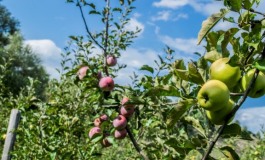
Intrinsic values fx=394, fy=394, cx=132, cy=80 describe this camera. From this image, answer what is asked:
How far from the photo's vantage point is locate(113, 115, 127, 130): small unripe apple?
7.30 feet

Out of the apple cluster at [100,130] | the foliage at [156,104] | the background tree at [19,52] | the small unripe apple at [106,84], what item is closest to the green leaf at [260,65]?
the foliage at [156,104]

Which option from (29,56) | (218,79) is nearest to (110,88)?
(218,79)

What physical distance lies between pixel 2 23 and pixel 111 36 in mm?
30691

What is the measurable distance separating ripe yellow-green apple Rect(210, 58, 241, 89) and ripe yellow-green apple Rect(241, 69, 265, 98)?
0.03 metres

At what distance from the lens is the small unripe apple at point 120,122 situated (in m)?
2.22

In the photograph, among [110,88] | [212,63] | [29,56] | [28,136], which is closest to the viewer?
[212,63]

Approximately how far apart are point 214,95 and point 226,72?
10 cm

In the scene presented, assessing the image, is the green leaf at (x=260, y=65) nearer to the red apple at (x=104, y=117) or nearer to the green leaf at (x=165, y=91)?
the green leaf at (x=165, y=91)

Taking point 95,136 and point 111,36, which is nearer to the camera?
point 95,136

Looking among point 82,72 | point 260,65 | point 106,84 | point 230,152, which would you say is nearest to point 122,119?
point 106,84

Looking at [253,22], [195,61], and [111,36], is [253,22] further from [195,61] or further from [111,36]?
[111,36]

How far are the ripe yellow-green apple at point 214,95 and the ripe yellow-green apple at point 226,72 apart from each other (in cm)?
3

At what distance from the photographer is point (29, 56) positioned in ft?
104

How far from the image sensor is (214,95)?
115 centimetres
